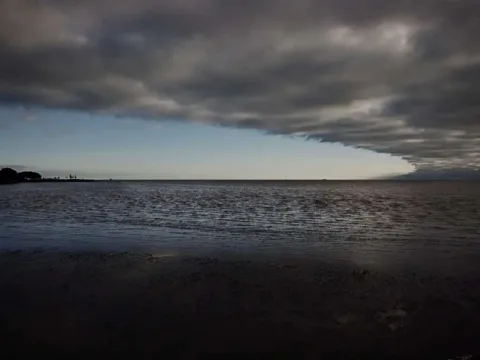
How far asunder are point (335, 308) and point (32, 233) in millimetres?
20735

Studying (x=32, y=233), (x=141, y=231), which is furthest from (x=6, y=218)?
(x=141, y=231)

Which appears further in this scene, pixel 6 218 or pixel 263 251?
pixel 6 218

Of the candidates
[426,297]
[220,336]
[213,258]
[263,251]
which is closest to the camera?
[220,336]

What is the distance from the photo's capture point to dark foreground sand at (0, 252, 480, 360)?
8281 mm

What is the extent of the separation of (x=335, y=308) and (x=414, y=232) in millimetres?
18214

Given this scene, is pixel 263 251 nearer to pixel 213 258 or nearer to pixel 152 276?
pixel 213 258

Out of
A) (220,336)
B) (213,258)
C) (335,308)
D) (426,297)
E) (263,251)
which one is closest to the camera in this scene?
(220,336)

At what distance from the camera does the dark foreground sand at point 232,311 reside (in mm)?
8281

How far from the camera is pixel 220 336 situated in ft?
29.1

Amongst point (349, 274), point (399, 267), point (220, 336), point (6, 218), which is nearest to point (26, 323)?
point (220, 336)

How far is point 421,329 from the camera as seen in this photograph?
9367 mm

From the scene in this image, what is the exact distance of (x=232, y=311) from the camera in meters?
10.5

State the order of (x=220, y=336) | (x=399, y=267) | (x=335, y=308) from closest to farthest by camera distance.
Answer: (x=220, y=336) → (x=335, y=308) → (x=399, y=267)

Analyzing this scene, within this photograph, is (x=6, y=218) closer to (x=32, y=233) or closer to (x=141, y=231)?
(x=32, y=233)
